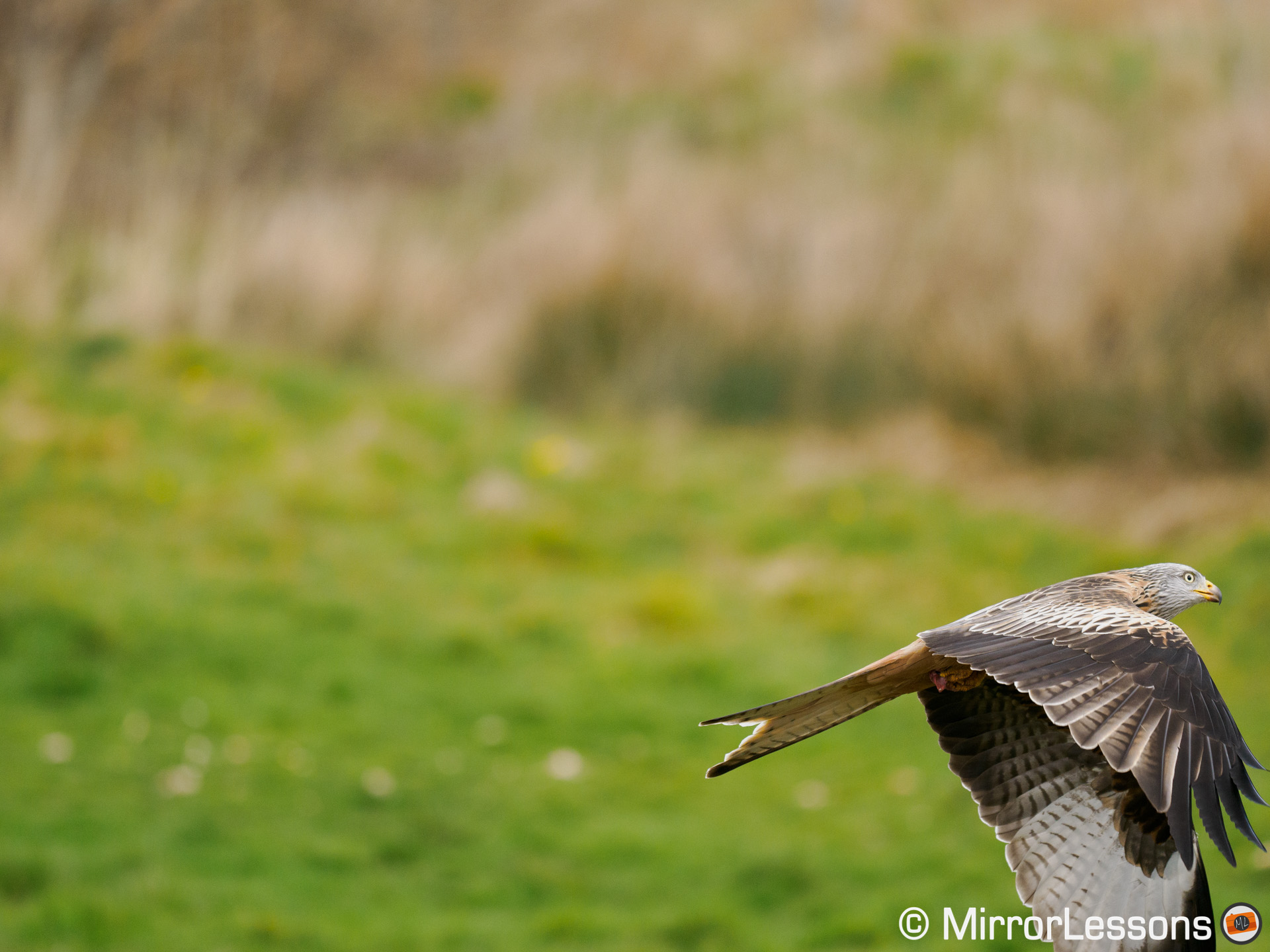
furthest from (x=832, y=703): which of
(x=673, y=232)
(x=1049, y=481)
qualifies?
(x=673, y=232)

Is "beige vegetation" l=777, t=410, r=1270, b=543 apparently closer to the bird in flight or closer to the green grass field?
the green grass field

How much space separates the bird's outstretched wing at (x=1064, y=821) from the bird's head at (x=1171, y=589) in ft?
1.02

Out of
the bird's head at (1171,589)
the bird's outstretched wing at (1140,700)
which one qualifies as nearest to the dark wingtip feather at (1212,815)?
the bird's outstretched wing at (1140,700)

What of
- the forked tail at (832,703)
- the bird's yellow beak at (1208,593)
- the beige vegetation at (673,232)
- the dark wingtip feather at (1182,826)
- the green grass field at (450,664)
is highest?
the beige vegetation at (673,232)

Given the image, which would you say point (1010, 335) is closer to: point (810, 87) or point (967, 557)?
point (967, 557)

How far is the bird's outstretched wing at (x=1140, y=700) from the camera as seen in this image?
211cm

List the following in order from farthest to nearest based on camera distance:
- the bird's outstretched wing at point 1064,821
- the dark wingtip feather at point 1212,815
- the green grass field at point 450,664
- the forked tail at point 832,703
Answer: the green grass field at point 450,664 → the bird's outstretched wing at point 1064,821 → the forked tail at point 832,703 → the dark wingtip feather at point 1212,815

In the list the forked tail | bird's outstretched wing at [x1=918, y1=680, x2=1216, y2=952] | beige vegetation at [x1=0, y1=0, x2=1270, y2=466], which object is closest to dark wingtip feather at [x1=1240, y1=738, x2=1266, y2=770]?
bird's outstretched wing at [x1=918, y1=680, x2=1216, y2=952]

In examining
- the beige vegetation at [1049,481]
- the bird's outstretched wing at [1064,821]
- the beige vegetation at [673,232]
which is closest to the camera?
the bird's outstretched wing at [1064,821]

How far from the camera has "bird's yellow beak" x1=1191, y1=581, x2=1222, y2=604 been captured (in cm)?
276

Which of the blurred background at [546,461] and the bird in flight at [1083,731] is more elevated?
the blurred background at [546,461]

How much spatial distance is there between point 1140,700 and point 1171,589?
2.07ft

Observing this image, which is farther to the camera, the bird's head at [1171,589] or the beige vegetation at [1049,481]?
the beige vegetation at [1049,481]

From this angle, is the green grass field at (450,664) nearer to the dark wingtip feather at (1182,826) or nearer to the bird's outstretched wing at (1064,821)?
the bird's outstretched wing at (1064,821)
